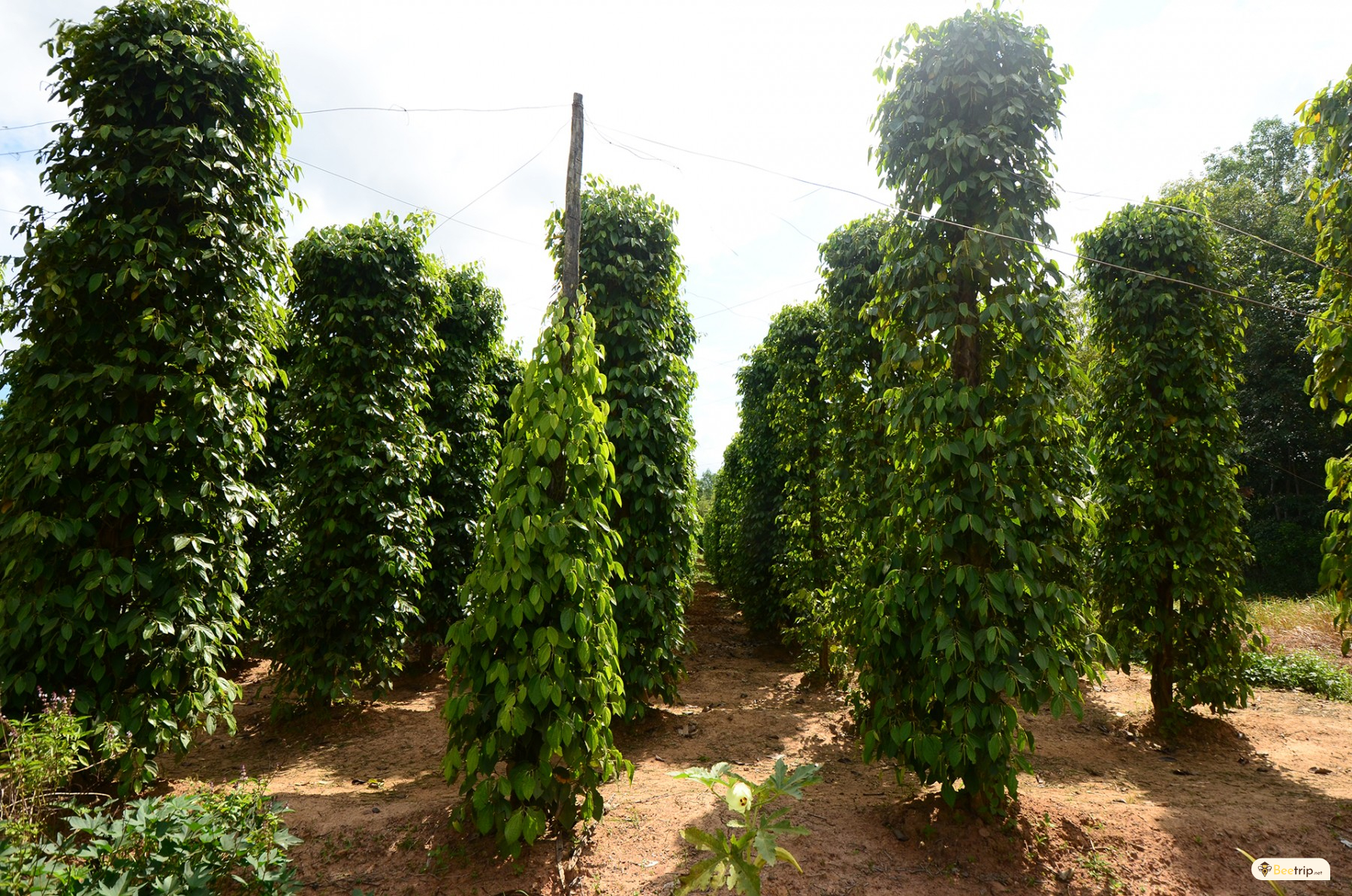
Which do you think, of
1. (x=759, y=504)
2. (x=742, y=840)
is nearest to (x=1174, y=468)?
(x=742, y=840)

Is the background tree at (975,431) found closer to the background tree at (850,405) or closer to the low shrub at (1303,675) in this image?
the background tree at (850,405)

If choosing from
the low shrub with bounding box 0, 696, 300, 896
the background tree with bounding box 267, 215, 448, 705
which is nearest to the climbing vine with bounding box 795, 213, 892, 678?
the low shrub with bounding box 0, 696, 300, 896

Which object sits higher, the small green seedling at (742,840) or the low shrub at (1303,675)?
the small green seedling at (742,840)

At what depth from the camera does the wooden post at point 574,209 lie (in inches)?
176

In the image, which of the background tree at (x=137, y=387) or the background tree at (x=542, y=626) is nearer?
the background tree at (x=542, y=626)

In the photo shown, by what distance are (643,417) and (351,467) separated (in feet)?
10.7

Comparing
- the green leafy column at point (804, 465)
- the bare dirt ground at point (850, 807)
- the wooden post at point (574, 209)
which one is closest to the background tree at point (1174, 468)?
the bare dirt ground at point (850, 807)

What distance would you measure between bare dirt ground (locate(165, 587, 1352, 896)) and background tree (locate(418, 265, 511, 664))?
167 centimetres

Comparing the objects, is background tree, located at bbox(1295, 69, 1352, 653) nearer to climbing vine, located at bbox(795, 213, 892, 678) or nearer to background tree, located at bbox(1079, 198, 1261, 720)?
background tree, located at bbox(1079, 198, 1261, 720)

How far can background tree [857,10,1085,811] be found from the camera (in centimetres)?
381

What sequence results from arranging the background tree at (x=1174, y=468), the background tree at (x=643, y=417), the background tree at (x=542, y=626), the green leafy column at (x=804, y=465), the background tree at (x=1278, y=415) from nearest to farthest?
the background tree at (x=542, y=626) < the background tree at (x=643, y=417) < the background tree at (x=1174, y=468) < the green leafy column at (x=804, y=465) < the background tree at (x=1278, y=415)

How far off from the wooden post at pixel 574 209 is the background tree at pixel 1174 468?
5.86 metres

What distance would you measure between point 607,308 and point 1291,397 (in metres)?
21.6

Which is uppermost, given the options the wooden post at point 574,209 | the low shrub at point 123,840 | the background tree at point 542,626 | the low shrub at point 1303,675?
the wooden post at point 574,209
